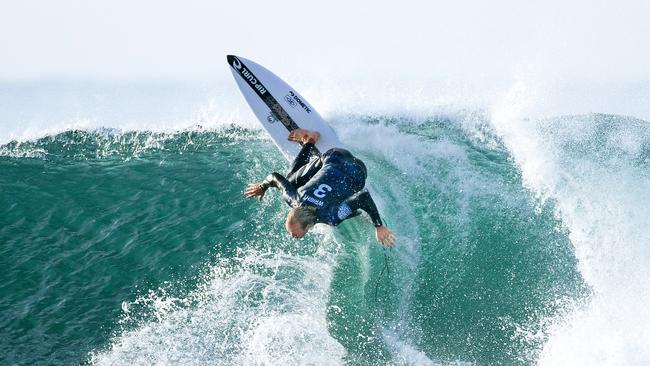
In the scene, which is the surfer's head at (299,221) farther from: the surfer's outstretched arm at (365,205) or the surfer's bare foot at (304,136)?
the surfer's bare foot at (304,136)

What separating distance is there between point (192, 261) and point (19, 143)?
4449 millimetres

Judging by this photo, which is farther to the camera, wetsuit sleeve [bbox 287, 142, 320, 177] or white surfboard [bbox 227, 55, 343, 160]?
white surfboard [bbox 227, 55, 343, 160]

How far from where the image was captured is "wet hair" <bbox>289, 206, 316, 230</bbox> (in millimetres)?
5769

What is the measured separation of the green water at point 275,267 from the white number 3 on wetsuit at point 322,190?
44.1 inches

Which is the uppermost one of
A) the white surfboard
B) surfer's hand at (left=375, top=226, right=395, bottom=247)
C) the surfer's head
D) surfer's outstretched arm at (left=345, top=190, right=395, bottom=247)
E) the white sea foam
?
the white surfboard

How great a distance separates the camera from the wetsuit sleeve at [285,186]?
6375mm

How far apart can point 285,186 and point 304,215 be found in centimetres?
75

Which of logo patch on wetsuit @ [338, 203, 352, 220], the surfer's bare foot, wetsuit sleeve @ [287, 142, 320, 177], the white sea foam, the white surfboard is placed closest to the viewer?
the white sea foam

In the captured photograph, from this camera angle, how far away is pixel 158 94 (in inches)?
513

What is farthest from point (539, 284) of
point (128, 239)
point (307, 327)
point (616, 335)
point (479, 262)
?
point (128, 239)

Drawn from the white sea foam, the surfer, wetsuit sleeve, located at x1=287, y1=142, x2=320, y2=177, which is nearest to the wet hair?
the surfer

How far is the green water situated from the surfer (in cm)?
87

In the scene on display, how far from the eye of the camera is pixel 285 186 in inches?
257

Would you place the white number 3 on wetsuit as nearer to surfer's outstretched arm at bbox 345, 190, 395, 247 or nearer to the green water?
surfer's outstretched arm at bbox 345, 190, 395, 247
